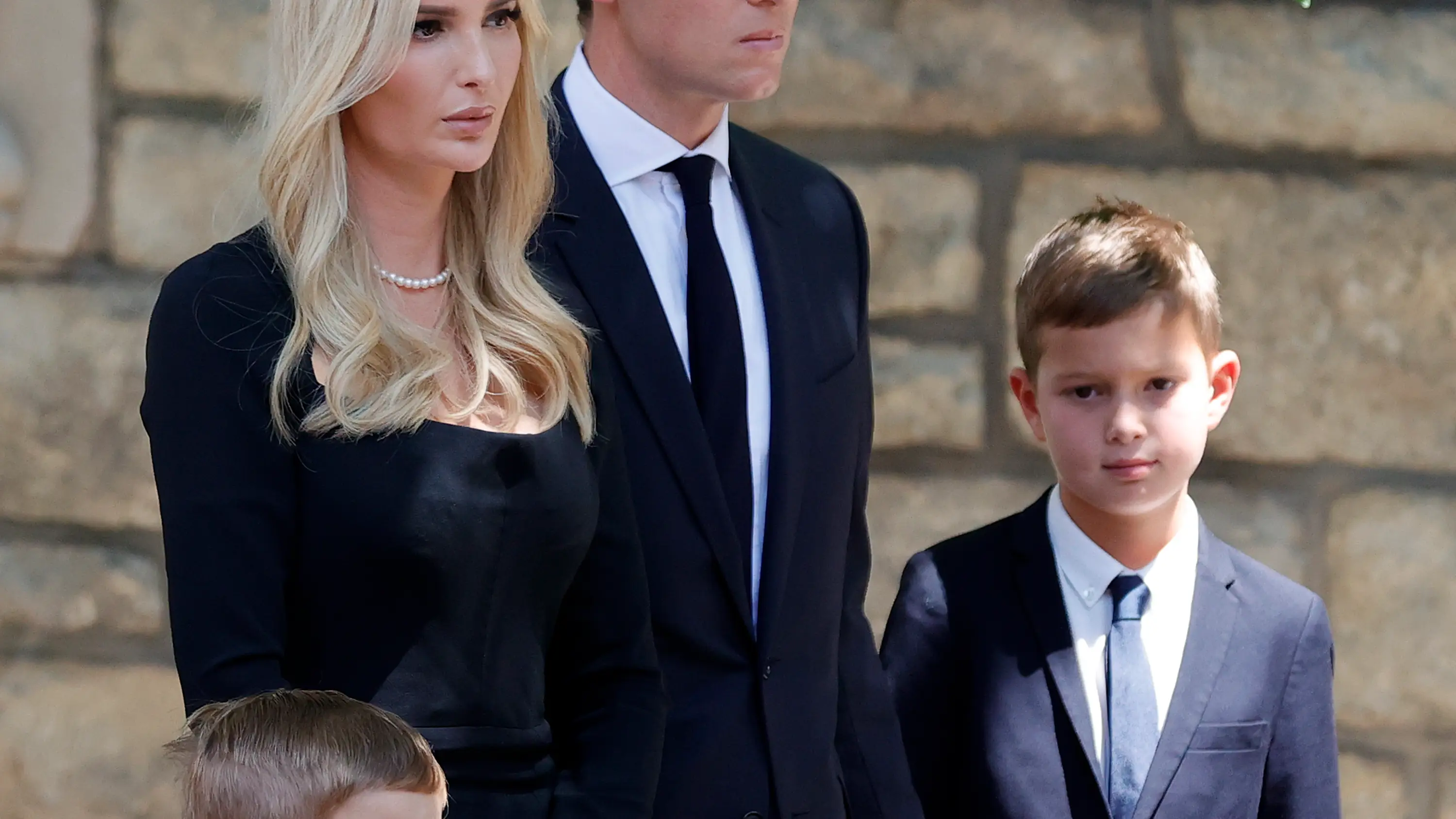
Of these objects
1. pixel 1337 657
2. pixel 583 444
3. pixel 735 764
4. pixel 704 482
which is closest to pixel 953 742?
pixel 735 764

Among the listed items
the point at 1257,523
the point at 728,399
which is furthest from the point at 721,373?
the point at 1257,523

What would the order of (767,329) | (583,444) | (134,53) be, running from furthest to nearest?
(134,53) < (767,329) < (583,444)

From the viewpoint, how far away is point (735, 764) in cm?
201

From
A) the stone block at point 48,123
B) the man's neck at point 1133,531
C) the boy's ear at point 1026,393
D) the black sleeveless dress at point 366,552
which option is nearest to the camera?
the black sleeveless dress at point 366,552

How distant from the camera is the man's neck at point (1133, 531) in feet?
7.70

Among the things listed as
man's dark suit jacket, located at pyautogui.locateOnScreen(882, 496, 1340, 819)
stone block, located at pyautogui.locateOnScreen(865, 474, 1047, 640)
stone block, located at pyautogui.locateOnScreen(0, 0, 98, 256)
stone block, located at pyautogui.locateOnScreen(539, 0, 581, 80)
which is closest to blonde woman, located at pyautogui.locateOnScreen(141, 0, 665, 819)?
man's dark suit jacket, located at pyautogui.locateOnScreen(882, 496, 1340, 819)

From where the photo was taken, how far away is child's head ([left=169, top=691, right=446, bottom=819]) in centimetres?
149

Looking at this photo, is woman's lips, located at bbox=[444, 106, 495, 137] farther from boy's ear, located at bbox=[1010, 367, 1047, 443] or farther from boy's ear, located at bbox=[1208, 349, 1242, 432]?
boy's ear, located at bbox=[1208, 349, 1242, 432]

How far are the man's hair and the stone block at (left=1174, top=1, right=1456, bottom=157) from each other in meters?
0.58

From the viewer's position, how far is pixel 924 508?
302cm

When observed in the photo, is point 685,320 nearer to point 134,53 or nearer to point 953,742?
point 953,742

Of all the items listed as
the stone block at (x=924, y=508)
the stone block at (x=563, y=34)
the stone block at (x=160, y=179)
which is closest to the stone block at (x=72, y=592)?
the stone block at (x=160, y=179)

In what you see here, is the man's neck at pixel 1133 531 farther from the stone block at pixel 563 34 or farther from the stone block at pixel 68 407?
the stone block at pixel 68 407

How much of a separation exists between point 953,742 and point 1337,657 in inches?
39.0
